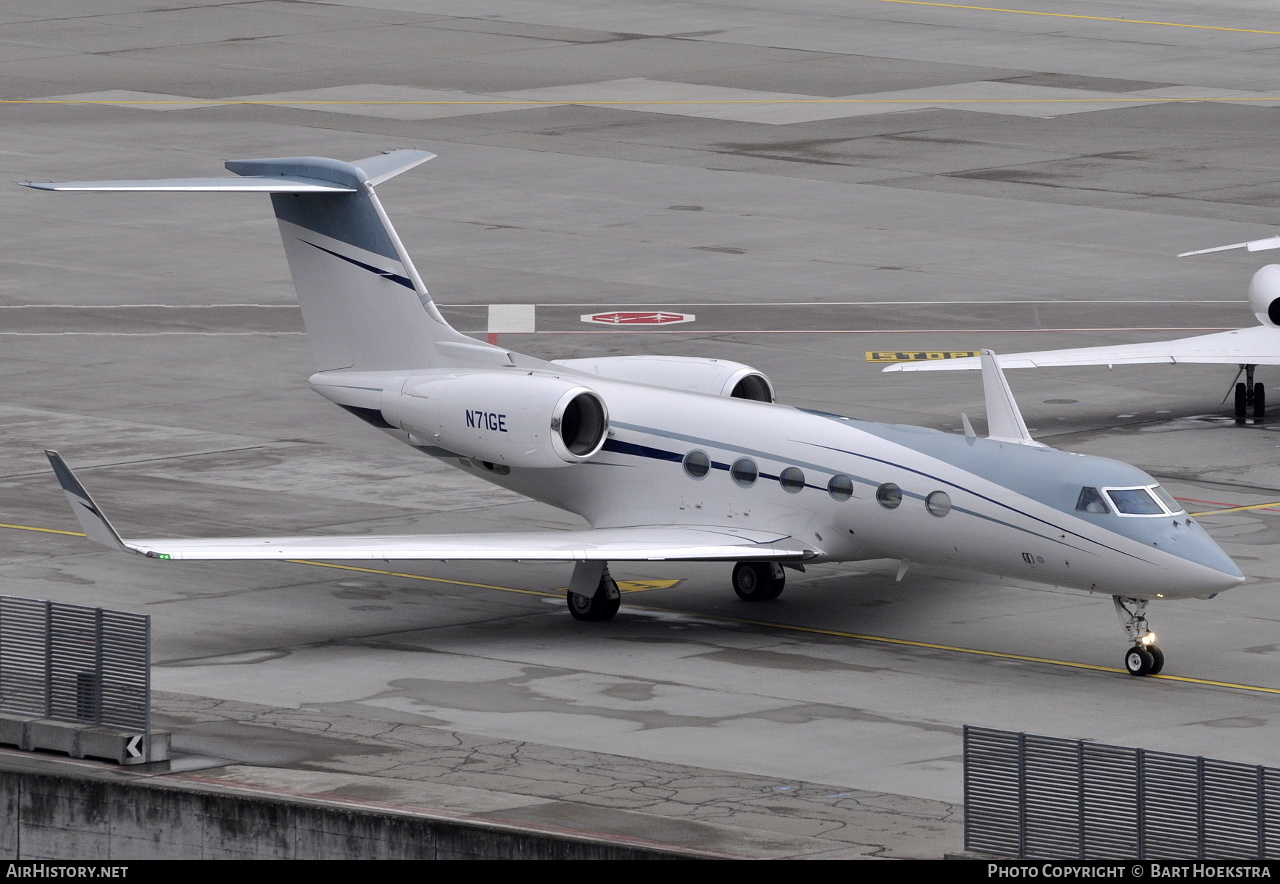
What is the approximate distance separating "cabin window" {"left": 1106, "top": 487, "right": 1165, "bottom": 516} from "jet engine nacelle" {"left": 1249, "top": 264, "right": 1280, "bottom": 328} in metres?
15.1

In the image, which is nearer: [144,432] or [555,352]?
[144,432]

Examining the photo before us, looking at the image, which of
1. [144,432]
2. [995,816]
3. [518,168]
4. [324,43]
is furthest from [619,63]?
[995,816]

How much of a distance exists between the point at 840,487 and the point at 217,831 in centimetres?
1053

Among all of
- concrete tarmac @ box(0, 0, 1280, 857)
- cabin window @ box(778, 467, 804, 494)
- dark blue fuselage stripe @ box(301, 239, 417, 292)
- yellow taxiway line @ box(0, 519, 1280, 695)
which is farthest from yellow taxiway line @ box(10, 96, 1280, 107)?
cabin window @ box(778, 467, 804, 494)

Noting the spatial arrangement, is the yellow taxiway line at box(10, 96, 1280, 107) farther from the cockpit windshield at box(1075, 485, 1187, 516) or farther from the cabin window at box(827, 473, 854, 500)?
the cockpit windshield at box(1075, 485, 1187, 516)

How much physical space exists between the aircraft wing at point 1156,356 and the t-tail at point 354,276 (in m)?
10.8

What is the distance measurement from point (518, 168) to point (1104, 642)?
40673 millimetres

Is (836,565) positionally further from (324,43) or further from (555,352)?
(324,43)

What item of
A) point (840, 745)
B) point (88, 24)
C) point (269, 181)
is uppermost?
point (88, 24)

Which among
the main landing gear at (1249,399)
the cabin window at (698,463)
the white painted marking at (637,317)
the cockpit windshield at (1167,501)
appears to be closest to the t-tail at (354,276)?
the cabin window at (698,463)

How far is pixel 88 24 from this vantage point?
9625cm

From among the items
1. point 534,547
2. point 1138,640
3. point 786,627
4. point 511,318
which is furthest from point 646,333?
point 1138,640

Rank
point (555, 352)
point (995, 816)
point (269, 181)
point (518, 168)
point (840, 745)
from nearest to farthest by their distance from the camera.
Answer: point (995, 816) → point (840, 745) → point (269, 181) → point (555, 352) → point (518, 168)

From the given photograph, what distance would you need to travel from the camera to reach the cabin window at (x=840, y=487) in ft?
102
